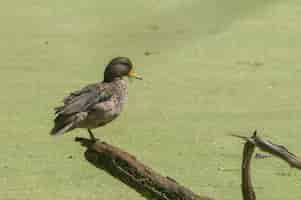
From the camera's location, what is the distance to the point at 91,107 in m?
3.84

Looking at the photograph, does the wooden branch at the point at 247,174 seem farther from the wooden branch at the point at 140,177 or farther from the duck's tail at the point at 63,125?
the duck's tail at the point at 63,125

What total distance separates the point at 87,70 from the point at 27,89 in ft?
1.87

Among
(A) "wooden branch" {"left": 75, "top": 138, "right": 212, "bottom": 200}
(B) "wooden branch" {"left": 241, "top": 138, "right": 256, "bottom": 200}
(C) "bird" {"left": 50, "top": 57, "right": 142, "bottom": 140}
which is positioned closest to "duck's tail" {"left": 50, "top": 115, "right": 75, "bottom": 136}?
(C) "bird" {"left": 50, "top": 57, "right": 142, "bottom": 140}

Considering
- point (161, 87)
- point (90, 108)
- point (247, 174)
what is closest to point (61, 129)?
point (90, 108)

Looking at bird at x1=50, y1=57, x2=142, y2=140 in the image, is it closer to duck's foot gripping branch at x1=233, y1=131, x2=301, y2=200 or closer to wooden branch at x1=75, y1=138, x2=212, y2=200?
wooden branch at x1=75, y1=138, x2=212, y2=200

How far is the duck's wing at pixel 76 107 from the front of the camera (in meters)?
3.75

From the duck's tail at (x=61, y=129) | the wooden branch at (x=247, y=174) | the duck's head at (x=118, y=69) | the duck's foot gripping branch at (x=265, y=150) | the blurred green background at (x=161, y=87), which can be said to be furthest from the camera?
the blurred green background at (x=161, y=87)

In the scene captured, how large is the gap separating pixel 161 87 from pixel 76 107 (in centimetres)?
224

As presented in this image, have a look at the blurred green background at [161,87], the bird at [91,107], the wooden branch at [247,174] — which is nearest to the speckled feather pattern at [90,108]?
the bird at [91,107]

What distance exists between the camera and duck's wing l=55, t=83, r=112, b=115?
12.4 ft

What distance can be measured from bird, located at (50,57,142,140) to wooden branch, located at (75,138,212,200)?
384 mm

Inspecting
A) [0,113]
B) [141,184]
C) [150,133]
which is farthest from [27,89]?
[141,184]

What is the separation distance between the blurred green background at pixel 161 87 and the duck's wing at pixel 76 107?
0.42 meters

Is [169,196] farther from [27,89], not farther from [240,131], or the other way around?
[27,89]
